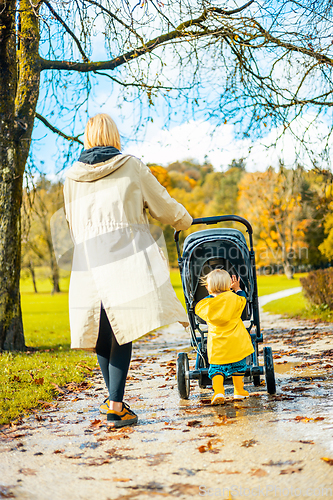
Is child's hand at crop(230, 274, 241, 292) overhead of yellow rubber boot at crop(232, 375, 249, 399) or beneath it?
overhead

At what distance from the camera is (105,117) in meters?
3.60

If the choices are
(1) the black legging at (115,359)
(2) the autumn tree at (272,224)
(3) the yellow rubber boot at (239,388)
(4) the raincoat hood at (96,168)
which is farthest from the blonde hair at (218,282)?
(2) the autumn tree at (272,224)

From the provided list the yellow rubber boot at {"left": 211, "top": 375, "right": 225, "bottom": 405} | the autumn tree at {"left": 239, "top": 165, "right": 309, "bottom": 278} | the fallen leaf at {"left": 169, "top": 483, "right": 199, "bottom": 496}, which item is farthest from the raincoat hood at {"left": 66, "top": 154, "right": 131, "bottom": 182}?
the autumn tree at {"left": 239, "top": 165, "right": 309, "bottom": 278}

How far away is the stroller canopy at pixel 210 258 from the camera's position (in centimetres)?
459

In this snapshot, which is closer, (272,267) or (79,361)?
(79,361)

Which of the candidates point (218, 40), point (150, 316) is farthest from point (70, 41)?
point (150, 316)

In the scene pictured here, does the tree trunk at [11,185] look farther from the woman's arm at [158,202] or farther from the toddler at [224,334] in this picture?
the woman's arm at [158,202]

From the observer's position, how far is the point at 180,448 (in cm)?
304

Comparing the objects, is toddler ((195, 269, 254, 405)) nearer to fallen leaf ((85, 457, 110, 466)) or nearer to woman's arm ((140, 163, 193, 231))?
woman's arm ((140, 163, 193, 231))

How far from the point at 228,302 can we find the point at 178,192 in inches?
2085

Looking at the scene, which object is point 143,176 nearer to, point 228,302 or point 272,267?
point 228,302

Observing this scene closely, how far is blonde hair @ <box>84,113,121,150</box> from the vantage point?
3570 millimetres

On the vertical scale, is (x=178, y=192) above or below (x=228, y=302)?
above

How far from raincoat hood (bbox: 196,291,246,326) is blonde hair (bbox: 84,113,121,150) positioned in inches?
61.5
